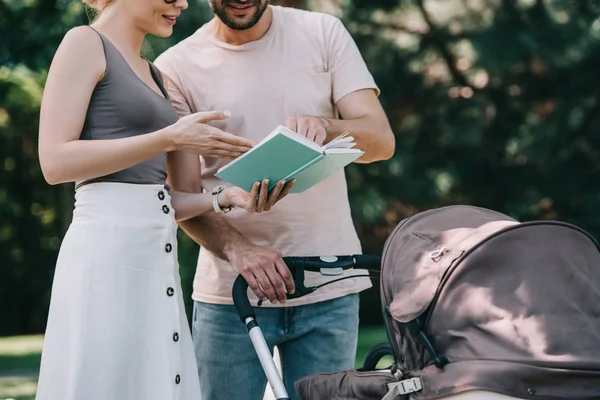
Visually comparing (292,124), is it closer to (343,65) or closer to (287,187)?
(287,187)

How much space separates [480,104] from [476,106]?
6 cm

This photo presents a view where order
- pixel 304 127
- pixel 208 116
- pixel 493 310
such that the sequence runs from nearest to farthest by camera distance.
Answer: pixel 493 310 < pixel 208 116 < pixel 304 127

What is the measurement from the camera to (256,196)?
2.51 meters

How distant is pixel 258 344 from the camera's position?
96.4 inches

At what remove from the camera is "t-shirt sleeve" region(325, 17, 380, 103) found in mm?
2975

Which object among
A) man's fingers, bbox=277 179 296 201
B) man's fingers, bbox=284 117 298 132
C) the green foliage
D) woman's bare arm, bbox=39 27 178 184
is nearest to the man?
man's fingers, bbox=284 117 298 132

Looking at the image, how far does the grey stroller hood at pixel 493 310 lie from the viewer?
207 cm

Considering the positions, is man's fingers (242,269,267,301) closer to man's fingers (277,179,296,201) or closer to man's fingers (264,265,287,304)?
man's fingers (264,265,287,304)

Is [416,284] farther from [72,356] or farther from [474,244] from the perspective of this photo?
[72,356]

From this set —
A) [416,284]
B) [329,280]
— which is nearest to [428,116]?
[329,280]

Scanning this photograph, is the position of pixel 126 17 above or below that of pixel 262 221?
above

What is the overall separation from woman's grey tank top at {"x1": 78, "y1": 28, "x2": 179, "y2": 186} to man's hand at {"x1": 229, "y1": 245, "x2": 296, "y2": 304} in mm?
336

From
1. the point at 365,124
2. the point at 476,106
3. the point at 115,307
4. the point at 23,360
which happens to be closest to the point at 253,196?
the point at 115,307

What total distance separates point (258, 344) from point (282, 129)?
0.54m
